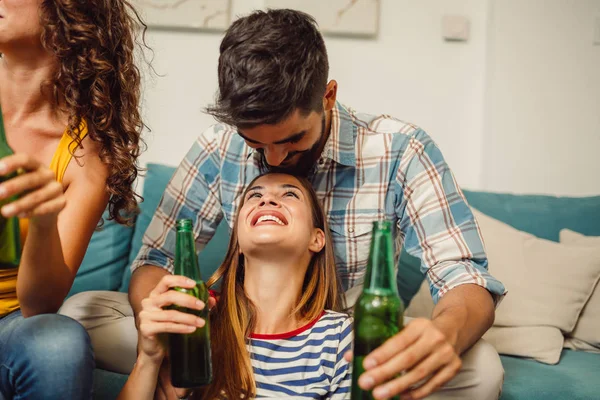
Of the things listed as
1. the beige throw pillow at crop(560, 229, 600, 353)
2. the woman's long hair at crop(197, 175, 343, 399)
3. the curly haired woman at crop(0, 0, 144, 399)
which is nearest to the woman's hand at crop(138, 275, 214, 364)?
the curly haired woman at crop(0, 0, 144, 399)

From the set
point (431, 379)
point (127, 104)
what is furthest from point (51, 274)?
point (431, 379)

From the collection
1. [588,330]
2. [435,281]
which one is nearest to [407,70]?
[588,330]

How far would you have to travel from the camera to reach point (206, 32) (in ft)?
8.16

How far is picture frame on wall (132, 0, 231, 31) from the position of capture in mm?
2445

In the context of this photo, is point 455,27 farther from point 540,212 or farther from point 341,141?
point 341,141

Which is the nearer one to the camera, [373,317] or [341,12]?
[373,317]

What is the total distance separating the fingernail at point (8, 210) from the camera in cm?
84

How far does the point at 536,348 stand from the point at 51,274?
4.30 feet

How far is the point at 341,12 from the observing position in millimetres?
2408

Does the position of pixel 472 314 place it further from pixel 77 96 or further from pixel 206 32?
pixel 206 32

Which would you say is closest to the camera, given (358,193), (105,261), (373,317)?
(373,317)

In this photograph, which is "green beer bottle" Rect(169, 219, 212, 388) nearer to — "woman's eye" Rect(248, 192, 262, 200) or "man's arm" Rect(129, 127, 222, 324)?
"woman's eye" Rect(248, 192, 262, 200)

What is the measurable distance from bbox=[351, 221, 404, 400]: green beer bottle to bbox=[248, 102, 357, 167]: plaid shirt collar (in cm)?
62

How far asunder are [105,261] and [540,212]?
1.47m
